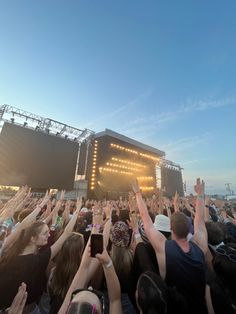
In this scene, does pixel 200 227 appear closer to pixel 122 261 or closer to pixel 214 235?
pixel 214 235

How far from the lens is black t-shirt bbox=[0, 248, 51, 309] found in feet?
4.85

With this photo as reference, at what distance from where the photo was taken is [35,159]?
55.7ft

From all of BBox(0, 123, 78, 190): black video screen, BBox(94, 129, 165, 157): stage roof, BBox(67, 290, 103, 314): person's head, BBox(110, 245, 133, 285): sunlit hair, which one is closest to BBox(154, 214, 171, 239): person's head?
BBox(110, 245, 133, 285): sunlit hair

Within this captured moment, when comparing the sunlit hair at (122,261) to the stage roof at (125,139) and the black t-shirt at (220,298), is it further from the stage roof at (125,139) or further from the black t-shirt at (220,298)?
the stage roof at (125,139)

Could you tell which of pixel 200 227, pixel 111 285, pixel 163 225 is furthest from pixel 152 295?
pixel 163 225

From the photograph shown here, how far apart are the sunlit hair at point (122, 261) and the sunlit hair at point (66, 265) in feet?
1.30

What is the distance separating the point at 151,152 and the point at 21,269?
90.3 feet

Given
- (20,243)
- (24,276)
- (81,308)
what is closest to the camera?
(81,308)

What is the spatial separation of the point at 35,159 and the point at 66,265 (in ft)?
54.9

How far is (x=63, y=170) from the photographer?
18.6 m

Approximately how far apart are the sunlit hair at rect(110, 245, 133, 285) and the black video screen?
52.1 ft

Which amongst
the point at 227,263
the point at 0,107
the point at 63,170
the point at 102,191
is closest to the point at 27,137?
the point at 0,107

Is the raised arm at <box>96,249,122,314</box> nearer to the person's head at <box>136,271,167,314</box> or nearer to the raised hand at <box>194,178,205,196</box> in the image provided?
the person's head at <box>136,271,167,314</box>

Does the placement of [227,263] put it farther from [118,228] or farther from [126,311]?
[126,311]
